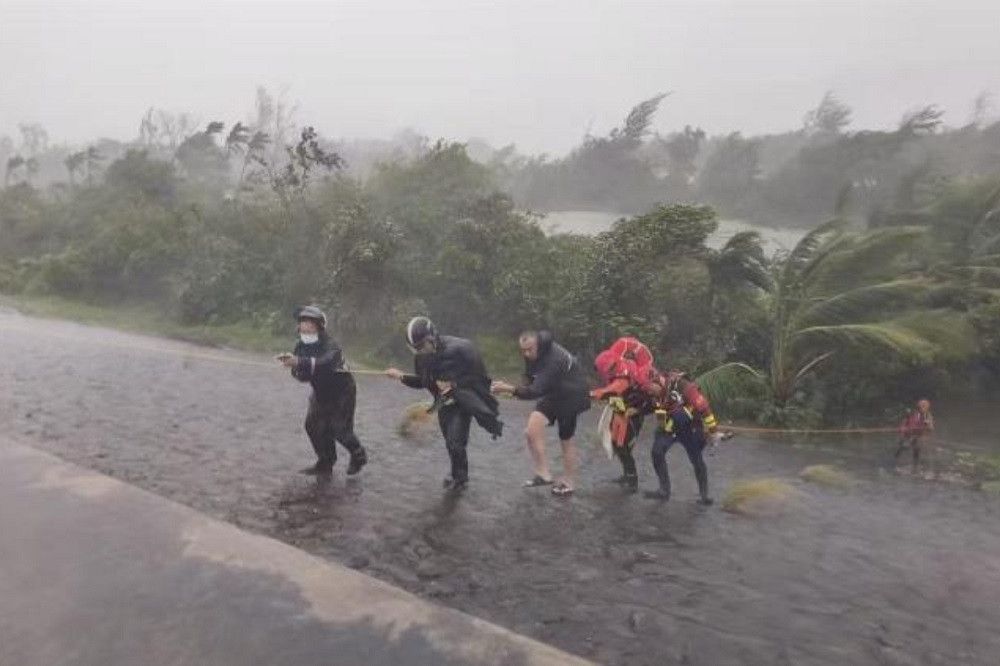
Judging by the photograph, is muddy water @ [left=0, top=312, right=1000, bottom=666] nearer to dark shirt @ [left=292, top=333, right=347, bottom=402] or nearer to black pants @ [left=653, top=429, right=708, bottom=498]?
black pants @ [left=653, top=429, right=708, bottom=498]

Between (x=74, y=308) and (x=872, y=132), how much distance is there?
2854 cm

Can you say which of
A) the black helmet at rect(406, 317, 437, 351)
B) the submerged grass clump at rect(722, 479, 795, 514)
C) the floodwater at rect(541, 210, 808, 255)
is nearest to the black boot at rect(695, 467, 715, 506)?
the submerged grass clump at rect(722, 479, 795, 514)

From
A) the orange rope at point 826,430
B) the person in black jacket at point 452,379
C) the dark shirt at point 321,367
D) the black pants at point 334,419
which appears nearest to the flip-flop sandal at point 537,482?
the person in black jacket at point 452,379

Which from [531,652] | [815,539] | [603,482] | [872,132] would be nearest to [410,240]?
[603,482]

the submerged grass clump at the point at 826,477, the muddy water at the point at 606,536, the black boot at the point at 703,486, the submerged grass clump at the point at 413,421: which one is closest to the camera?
the muddy water at the point at 606,536

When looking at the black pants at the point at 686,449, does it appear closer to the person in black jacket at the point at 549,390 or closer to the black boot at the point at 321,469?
the person in black jacket at the point at 549,390

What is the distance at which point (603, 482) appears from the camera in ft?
27.3

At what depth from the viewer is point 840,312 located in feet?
41.1

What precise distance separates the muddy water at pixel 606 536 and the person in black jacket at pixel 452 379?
70 centimetres

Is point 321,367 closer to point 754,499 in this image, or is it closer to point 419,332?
point 419,332

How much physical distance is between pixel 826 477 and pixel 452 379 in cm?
496

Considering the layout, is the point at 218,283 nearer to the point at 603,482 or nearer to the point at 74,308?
the point at 74,308

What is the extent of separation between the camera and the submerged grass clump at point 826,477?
9.26 meters

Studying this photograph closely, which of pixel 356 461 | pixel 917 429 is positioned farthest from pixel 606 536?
pixel 917 429
